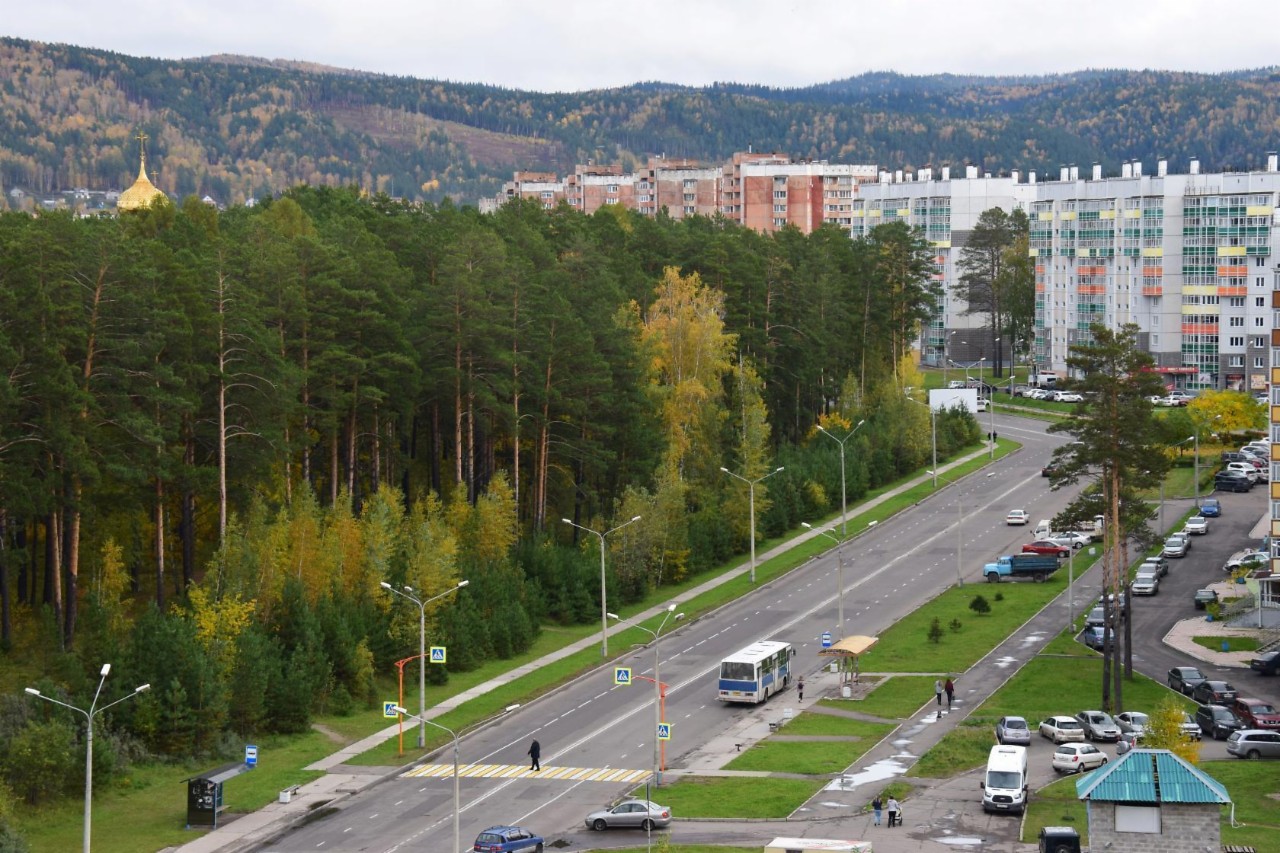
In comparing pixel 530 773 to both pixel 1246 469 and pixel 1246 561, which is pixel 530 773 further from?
pixel 1246 469

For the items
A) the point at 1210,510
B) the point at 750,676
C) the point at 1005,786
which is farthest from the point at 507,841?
the point at 1210,510

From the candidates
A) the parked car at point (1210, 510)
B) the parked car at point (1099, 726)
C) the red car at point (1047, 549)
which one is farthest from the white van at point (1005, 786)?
the parked car at point (1210, 510)

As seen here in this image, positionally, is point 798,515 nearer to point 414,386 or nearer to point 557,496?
point 557,496

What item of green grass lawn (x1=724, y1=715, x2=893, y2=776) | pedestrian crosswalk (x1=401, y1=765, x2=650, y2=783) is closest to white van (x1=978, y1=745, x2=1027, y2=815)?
green grass lawn (x1=724, y1=715, x2=893, y2=776)

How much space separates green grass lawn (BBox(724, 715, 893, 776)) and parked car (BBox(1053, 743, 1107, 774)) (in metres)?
7.70

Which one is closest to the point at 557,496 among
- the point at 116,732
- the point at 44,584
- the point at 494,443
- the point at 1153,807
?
the point at 494,443

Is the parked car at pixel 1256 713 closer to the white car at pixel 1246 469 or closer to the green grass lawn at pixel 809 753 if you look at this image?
the green grass lawn at pixel 809 753

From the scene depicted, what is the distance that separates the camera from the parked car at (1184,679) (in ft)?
262

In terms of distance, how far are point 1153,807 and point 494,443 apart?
69001mm

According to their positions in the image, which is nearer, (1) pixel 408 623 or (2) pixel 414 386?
(1) pixel 408 623

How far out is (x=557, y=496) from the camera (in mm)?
111062

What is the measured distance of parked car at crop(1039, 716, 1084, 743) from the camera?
7062 cm

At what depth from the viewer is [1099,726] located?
233ft

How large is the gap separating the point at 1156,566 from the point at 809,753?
133ft
